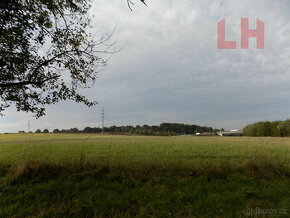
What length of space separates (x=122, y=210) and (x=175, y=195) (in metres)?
1.72

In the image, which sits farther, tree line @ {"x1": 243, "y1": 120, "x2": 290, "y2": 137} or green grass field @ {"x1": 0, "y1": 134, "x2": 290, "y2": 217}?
tree line @ {"x1": 243, "y1": 120, "x2": 290, "y2": 137}

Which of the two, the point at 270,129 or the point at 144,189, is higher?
the point at 144,189

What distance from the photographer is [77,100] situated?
26.9 feet

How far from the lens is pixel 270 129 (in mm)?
108250

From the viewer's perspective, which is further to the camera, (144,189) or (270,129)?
(270,129)

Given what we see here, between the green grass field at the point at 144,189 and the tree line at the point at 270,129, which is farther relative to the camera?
the tree line at the point at 270,129

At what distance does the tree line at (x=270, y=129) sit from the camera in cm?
9956

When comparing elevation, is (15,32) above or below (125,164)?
above

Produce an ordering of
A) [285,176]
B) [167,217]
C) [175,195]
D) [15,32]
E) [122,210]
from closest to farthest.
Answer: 1. [167,217]
2. [122,210]
3. [175,195]
4. [15,32]
5. [285,176]

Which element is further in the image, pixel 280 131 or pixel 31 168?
pixel 280 131

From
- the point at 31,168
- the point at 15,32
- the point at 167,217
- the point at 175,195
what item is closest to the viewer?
the point at 167,217

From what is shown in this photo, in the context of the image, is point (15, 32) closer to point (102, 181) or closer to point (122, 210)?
point (102, 181)

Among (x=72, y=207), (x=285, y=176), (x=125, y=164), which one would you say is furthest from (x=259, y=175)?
(x=72, y=207)

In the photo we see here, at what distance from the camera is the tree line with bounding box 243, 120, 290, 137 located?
99.6 metres
